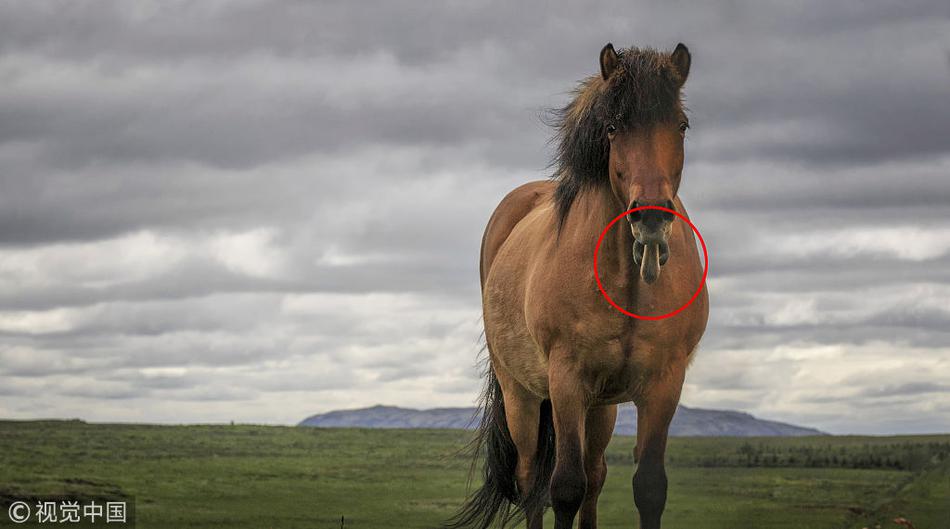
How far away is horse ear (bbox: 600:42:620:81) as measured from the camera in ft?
25.1

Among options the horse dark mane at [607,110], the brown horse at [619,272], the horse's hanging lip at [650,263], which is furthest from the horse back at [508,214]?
the horse's hanging lip at [650,263]

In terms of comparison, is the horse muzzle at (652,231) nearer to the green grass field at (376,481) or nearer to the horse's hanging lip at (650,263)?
the horse's hanging lip at (650,263)

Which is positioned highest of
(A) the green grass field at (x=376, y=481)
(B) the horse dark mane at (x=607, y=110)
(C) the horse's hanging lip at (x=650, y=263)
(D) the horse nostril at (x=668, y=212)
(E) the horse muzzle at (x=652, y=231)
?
(B) the horse dark mane at (x=607, y=110)

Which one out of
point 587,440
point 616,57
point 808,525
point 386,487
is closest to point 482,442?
point 587,440

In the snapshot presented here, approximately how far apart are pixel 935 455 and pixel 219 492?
3498 cm

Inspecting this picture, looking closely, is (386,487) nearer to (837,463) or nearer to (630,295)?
(837,463)

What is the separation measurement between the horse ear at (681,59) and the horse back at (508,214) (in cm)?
400

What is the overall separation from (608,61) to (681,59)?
55 cm

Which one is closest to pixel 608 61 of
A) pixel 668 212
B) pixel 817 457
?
pixel 668 212

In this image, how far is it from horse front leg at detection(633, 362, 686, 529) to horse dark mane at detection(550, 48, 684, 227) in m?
1.61

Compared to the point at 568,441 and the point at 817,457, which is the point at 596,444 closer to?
the point at 568,441

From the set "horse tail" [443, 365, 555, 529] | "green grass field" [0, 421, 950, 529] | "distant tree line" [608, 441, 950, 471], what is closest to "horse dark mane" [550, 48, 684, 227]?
"horse tail" [443, 365, 555, 529]

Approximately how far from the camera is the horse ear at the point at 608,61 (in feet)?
25.1

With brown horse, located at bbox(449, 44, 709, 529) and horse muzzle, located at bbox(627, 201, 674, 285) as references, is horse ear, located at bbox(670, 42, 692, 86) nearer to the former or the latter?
brown horse, located at bbox(449, 44, 709, 529)
